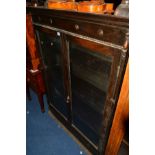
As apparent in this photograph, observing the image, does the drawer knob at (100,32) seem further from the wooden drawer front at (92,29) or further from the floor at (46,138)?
the floor at (46,138)

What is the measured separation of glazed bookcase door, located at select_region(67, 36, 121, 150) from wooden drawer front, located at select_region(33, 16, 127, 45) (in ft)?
0.20

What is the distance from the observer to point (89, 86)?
4.28ft

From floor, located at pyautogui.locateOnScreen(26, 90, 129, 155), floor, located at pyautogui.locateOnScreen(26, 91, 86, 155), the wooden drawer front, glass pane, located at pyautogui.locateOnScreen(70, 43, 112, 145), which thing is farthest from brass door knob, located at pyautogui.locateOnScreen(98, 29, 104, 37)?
floor, located at pyautogui.locateOnScreen(26, 91, 86, 155)

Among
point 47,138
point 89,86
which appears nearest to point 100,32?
point 89,86

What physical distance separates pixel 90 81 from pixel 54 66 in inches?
21.6

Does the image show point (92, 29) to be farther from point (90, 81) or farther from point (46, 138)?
point (46, 138)

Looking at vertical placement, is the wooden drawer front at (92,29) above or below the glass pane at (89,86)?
above

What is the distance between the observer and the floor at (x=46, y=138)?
1884 millimetres

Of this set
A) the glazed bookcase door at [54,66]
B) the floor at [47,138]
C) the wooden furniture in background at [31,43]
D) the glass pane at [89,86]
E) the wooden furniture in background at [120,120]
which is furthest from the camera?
the floor at [47,138]

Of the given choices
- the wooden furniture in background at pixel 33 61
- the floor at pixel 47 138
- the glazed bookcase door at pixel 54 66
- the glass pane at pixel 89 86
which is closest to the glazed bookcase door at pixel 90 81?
the glass pane at pixel 89 86

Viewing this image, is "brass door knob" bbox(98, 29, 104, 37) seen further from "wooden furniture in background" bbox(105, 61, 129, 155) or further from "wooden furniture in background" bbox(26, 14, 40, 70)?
"wooden furniture in background" bbox(26, 14, 40, 70)

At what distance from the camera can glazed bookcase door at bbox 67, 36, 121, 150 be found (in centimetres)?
106

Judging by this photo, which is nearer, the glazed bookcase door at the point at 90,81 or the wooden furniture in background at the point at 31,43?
the glazed bookcase door at the point at 90,81
